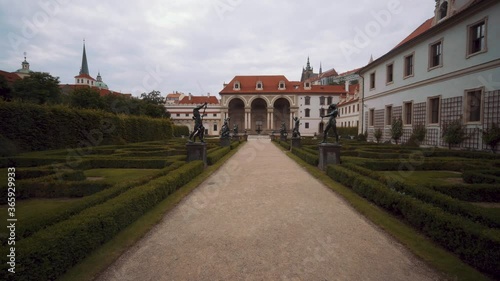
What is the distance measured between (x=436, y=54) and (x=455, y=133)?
258 inches

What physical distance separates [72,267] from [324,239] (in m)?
3.60

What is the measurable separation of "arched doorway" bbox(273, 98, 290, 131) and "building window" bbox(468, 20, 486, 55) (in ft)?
147

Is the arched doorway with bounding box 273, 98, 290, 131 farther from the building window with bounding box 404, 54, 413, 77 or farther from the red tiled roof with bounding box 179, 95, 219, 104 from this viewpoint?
the building window with bounding box 404, 54, 413, 77

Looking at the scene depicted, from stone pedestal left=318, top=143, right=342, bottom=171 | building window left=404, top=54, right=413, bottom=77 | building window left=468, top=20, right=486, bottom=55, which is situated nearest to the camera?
stone pedestal left=318, top=143, right=342, bottom=171

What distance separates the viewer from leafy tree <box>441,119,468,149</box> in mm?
14401

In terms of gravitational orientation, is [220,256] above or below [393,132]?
below

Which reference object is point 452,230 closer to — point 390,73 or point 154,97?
point 390,73

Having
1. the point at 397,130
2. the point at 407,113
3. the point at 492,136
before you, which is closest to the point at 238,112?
the point at 407,113

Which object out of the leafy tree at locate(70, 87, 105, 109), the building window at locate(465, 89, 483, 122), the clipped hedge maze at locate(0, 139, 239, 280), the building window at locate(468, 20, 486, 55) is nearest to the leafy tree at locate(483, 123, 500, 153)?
the building window at locate(465, 89, 483, 122)

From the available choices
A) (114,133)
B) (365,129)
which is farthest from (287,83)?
(114,133)

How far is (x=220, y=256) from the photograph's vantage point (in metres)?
3.59

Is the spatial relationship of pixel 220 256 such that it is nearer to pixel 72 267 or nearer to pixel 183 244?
pixel 183 244

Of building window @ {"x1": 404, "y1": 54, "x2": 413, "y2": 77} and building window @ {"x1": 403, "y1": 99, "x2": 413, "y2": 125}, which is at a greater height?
building window @ {"x1": 404, "y1": 54, "x2": 413, "y2": 77}

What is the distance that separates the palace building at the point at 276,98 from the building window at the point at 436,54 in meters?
35.8
